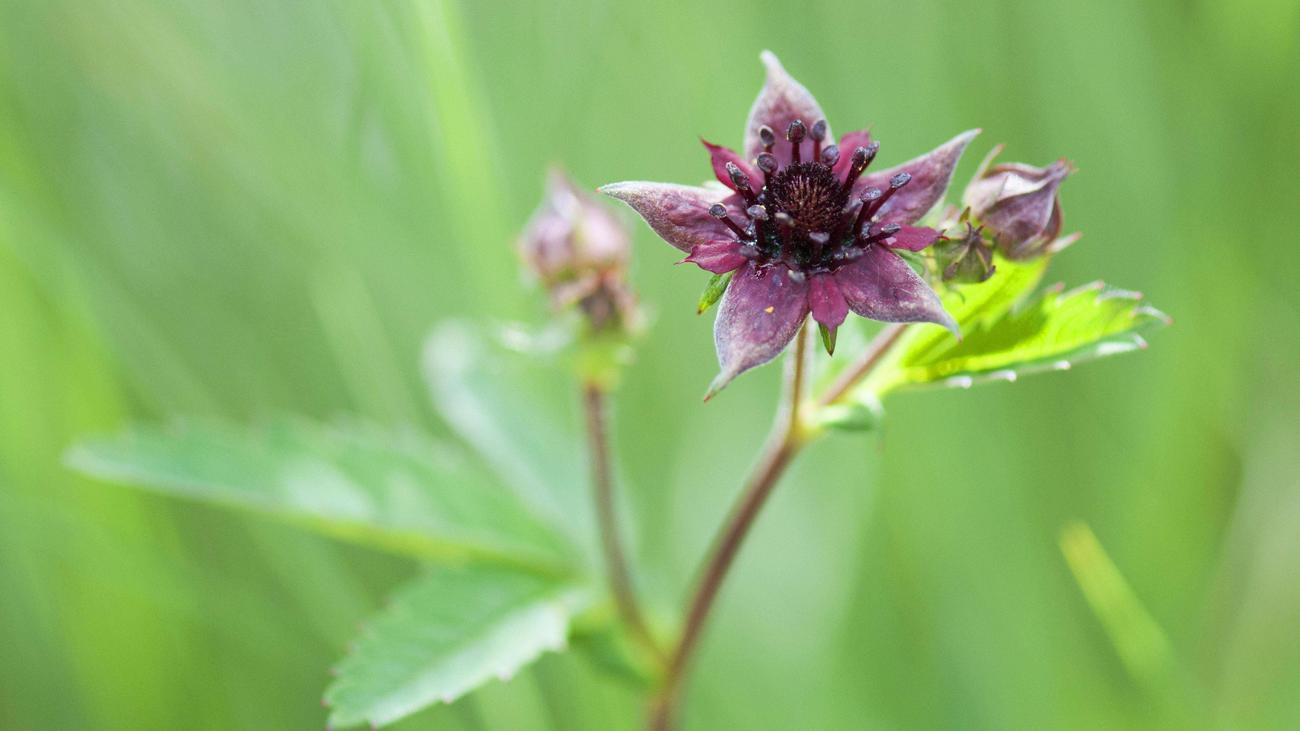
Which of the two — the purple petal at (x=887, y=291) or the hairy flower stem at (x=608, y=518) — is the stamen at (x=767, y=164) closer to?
the purple petal at (x=887, y=291)

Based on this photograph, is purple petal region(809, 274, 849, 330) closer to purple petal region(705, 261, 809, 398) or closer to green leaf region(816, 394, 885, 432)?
purple petal region(705, 261, 809, 398)

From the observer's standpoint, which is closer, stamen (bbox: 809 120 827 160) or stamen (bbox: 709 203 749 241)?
stamen (bbox: 709 203 749 241)

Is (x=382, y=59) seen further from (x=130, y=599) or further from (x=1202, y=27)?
(x=1202, y=27)

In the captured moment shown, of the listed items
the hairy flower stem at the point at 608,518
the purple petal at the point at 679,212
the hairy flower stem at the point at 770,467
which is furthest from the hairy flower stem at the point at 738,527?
the purple petal at the point at 679,212

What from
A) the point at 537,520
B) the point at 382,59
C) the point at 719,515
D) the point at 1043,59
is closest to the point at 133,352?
the point at 382,59

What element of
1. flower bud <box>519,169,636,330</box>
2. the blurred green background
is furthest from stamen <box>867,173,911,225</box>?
the blurred green background

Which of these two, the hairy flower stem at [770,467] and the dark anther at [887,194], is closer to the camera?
the dark anther at [887,194]

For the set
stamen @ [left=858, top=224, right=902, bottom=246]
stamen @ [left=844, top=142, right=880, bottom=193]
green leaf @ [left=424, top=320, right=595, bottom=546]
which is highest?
green leaf @ [left=424, top=320, right=595, bottom=546]
